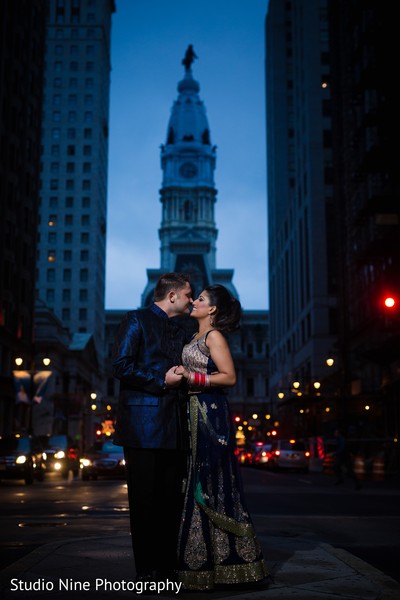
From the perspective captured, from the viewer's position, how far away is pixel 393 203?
140ft

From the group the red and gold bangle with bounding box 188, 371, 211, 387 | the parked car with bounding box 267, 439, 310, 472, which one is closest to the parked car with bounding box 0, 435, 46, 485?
the parked car with bounding box 267, 439, 310, 472

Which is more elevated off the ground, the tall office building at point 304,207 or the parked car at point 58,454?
the tall office building at point 304,207

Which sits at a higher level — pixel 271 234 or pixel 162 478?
pixel 271 234

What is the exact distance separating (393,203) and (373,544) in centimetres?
3552

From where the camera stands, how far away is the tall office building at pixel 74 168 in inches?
4250

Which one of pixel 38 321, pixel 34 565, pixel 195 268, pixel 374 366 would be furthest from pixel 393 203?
Answer: pixel 195 268

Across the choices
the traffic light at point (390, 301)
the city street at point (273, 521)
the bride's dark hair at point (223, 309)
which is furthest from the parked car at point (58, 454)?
the bride's dark hair at point (223, 309)

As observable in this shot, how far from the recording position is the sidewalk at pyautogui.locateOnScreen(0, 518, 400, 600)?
5.36 meters

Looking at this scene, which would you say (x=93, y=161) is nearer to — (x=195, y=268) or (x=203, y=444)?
(x=195, y=268)

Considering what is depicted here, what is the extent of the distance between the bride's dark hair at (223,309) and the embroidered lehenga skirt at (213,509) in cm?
25

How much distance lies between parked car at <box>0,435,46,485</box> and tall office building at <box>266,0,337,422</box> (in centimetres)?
3696

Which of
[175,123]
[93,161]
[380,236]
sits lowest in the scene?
[380,236]

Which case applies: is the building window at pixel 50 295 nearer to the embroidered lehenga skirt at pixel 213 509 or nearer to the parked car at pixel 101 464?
the parked car at pixel 101 464

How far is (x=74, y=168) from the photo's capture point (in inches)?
4363
